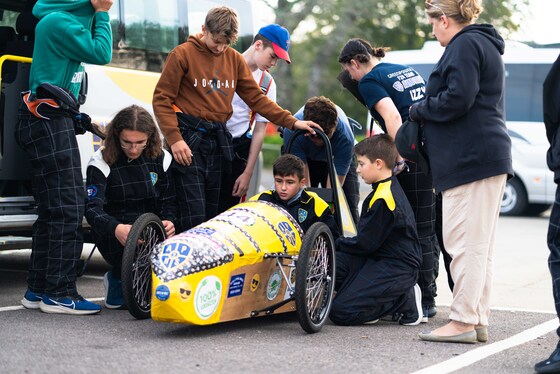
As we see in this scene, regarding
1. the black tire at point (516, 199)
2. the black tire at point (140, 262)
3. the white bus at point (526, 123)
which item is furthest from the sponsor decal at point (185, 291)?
the black tire at point (516, 199)

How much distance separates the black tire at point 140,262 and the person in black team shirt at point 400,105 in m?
1.48

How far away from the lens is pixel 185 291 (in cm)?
499

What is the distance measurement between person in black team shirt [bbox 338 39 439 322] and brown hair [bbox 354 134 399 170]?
0.07 meters

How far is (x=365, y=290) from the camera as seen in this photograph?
5.75 metres

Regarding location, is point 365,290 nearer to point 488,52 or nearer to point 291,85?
point 488,52

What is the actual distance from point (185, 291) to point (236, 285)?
0.36 m

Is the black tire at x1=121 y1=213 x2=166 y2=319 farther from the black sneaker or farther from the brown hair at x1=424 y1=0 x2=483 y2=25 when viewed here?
the brown hair at x1=424 y1=0 x2=483 y2=25

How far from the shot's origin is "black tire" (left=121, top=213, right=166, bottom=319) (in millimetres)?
5359

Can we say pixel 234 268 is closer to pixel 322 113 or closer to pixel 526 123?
pixel 322 113

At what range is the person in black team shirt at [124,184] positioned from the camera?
19.6 ft

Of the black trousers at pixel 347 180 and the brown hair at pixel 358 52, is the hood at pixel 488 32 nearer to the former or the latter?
the brown hair at pixel 358 52

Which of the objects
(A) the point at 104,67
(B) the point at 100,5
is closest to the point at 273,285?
(B) the point at 100,5

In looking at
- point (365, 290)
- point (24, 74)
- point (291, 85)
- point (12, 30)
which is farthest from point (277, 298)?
point (291, 85)

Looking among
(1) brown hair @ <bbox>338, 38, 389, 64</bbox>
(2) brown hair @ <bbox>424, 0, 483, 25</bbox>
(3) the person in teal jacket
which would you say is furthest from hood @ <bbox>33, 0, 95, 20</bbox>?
(2) brown hair @ <bbox>424, 0, 483, 25</bbox>
